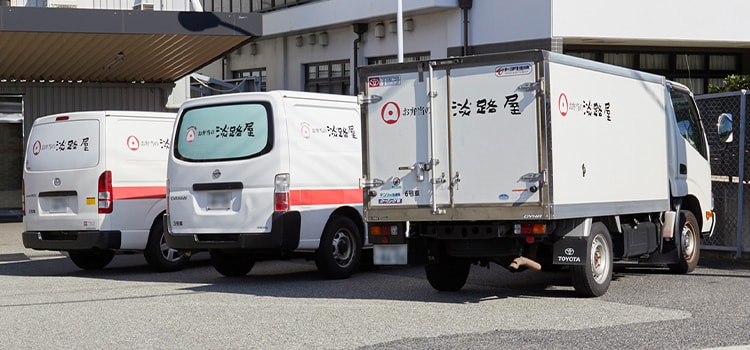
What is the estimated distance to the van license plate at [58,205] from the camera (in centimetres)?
1498

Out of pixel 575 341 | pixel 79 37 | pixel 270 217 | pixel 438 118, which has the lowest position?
pixel 575 341

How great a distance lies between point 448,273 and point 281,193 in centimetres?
210

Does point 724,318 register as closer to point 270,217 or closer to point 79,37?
point 270,217

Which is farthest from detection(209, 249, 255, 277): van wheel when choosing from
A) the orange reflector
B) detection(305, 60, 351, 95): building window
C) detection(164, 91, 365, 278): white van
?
detection(305, 60, 351, 95): building window

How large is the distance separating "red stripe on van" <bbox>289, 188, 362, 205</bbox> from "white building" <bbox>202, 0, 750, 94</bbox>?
13392 millimetres

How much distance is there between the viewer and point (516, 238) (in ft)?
37.3

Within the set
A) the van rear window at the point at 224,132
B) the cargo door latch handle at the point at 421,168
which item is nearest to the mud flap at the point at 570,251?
the cargo door latch handle at the point at 421,168

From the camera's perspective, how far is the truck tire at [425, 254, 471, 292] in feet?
40.6

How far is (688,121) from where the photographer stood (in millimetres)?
14531

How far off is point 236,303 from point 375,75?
2.63 metres

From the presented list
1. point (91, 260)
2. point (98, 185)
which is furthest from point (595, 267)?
point (91, 260)

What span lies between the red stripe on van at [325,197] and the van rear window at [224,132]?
636 mm

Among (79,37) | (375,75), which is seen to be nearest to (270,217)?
(375,75)

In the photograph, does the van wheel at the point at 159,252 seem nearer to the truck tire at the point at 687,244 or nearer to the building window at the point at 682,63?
the truck tire at the point at 687,244
